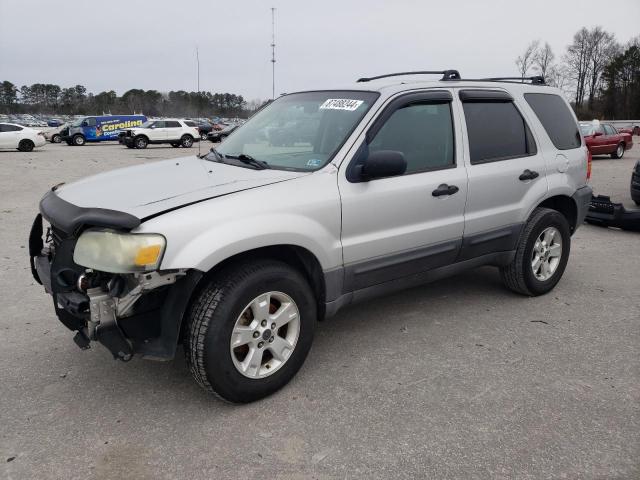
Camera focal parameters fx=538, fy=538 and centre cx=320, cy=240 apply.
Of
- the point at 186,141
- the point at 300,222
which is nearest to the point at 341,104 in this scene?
the point at 300,222

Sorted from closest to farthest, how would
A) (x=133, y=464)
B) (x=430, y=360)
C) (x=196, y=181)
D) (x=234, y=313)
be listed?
1. (x=133, y=464)
2. (x=234, y=313)
3. (x=196, y=181)
4. (x=430, y=360)

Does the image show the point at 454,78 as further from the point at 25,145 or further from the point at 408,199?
the point at 25,145

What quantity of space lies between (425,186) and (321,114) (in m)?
0.88

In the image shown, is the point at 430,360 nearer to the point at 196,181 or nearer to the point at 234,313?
the point at 234,313

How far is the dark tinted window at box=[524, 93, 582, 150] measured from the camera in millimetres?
4672

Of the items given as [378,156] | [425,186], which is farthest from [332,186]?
[425,186]

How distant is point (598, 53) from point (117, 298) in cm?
8208

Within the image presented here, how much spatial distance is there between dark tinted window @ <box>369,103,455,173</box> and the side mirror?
0.83 feet

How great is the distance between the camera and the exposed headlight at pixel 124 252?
2.54 meters

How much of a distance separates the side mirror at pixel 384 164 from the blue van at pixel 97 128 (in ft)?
116

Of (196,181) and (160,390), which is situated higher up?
(196,181)

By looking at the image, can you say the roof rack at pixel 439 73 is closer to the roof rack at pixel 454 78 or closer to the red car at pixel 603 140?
the roof rack at pixel 454 78

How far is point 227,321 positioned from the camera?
9.14 feet

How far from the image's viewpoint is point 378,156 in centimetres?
321
